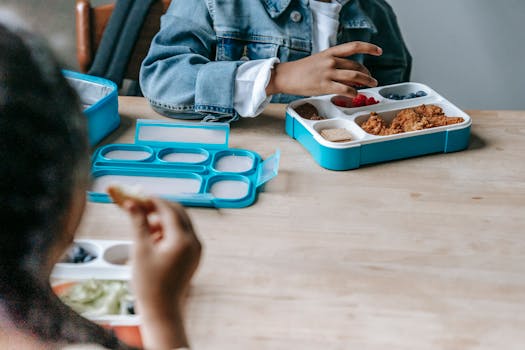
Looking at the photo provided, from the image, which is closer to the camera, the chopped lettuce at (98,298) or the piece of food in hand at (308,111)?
the chopped lettuce at (98,298)

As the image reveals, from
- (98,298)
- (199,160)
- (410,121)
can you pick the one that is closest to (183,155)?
(199,160)

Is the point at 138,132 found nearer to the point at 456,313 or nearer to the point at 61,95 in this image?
the point at 456,313

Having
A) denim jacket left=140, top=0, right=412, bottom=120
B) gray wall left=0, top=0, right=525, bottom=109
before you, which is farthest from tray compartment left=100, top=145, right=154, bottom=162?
gray wall left=0, top=0, right=525, bottom=109

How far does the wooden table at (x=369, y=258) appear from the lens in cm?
39

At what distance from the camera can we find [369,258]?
461mm

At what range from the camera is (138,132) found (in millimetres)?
603

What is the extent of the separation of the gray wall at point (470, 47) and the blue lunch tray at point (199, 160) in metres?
0.82

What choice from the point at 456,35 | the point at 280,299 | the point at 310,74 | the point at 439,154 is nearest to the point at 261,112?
the point at 310,74

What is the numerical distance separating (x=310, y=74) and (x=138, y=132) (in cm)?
18

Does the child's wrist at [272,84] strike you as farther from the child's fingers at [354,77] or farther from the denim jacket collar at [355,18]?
the denim jacket collar at [355,18]

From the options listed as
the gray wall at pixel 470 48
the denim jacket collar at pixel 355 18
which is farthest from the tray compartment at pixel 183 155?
the gray wall at pixel 470 48

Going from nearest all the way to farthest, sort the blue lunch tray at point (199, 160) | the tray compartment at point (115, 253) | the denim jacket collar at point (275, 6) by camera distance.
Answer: the tray compartment at point (115, 253) < the blue lunch tray at point (199, 160) < the denim jacket collar at point (275, 6)

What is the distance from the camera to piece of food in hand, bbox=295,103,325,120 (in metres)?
0.64

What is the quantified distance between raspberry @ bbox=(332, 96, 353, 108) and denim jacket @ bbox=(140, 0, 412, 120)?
109 mm
